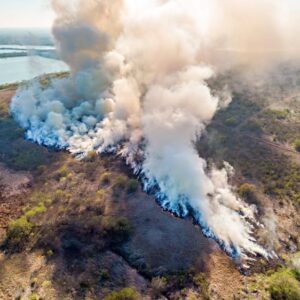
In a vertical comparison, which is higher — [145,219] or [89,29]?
[89,29]

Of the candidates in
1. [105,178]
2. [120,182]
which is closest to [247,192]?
[120,182]

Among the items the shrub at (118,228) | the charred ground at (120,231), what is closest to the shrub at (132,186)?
the charred ground at (120,231)

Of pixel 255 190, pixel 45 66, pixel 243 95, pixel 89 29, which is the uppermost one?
pixel 89 29

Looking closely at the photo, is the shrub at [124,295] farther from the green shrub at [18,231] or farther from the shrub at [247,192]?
the shrub at [247,192]

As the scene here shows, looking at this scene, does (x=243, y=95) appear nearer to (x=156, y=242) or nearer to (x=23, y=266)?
(x=156, y=242)

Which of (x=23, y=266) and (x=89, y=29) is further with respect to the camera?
(x=89, y=29)

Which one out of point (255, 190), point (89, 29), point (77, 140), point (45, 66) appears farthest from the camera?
point (45, 66)

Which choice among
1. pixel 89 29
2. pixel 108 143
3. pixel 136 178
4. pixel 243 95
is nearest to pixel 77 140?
pixel 108 143

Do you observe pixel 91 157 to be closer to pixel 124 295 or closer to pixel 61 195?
pixel 61 195
